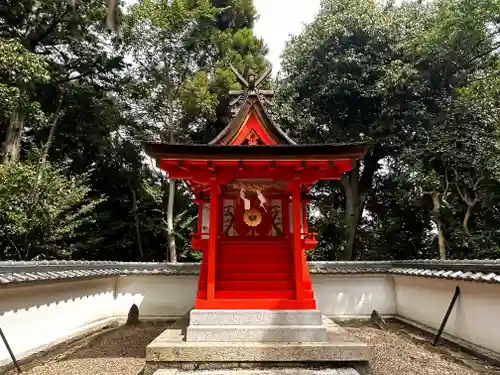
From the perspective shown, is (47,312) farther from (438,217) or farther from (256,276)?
(438,217)

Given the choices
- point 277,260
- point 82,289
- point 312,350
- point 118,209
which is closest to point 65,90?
point 118,209

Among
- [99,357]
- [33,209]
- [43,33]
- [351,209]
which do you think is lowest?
[99,357]

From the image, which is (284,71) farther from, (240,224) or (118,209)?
(240,224)

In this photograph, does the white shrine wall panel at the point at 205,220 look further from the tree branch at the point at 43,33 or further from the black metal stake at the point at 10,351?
the tree branch at the point at 43,33

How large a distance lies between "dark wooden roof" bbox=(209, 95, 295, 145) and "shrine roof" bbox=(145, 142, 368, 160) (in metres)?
0.89

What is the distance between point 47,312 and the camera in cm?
Result: 771

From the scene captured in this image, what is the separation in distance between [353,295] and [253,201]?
6392 mm

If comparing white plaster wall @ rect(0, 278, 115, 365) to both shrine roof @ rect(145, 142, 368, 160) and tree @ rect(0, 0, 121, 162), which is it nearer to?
shrine roof @ rect(145, 142, 368, 160)

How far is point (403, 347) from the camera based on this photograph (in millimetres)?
7523

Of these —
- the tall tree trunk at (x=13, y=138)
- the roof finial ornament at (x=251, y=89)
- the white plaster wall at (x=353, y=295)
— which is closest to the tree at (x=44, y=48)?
the tall tree trunk at (x=13, y=138)

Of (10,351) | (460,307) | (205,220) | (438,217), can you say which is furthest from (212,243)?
(438,217)

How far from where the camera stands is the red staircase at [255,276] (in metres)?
6.18

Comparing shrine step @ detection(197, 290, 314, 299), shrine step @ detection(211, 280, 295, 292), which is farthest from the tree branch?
shrine step @ detection(197, 290, 314, 299)

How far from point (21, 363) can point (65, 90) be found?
13467 mm
